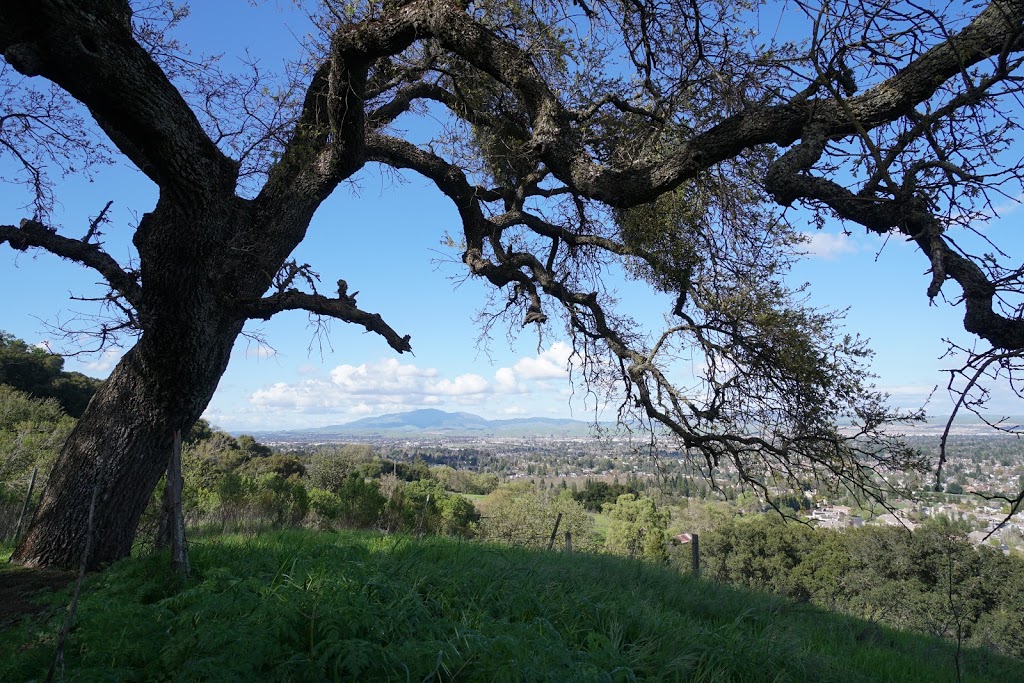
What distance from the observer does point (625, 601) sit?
4715 mm

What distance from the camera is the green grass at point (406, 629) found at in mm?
2762

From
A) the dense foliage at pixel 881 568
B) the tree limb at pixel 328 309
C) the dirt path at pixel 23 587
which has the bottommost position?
the dense foliage at pixel 881 568

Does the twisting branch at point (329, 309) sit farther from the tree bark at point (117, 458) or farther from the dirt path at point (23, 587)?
the dirt path at point (23, 587)

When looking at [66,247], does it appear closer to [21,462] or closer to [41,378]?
[21,462]

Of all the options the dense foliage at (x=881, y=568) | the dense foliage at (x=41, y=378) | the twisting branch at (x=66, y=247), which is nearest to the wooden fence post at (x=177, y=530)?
the twisting branch at (x=66, y=247)

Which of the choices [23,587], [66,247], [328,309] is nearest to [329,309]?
[328,309]

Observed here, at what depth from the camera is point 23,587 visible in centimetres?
488

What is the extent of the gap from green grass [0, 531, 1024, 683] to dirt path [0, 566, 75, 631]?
1.14ft

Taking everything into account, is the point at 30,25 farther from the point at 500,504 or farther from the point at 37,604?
the point at 500,504

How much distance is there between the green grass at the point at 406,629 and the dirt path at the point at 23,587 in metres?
0.35

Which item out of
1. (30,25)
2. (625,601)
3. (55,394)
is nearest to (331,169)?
(30,25)

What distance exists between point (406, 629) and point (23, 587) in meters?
3.90

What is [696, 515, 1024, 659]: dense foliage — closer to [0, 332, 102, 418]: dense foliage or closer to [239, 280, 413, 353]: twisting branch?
[239, 280, 413, 353]: twisting branch

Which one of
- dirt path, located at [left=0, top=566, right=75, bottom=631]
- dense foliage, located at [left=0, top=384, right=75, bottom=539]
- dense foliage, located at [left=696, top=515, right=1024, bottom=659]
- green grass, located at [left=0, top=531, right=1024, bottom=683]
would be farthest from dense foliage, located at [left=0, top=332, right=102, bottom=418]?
dense foliage, located at [left=696, top=515, right=1024, bottom=659]
